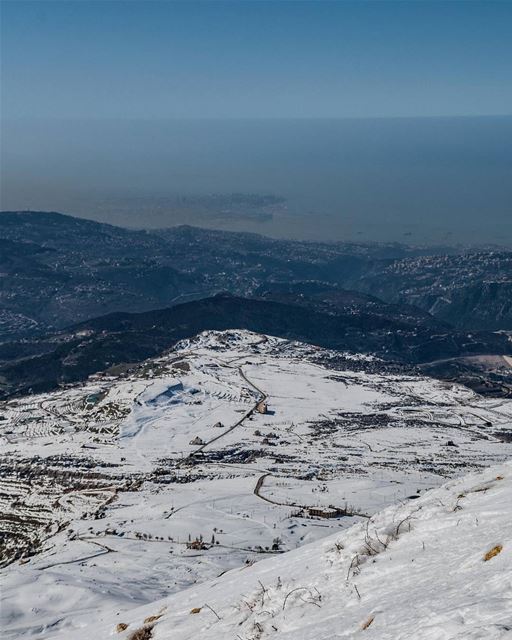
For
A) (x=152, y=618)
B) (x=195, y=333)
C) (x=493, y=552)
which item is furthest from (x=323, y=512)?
(x=195, y=333)

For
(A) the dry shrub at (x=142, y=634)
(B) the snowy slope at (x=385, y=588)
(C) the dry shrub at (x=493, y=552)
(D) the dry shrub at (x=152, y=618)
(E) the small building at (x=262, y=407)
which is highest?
(C) the dry shrub at (x=493, y=552)

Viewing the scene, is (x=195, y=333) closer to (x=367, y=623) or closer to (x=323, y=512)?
(x=323, y=512)

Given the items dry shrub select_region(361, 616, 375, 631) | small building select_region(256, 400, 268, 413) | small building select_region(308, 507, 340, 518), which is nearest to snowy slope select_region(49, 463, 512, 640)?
dry shrub select_region(361, 616, 375, 631)

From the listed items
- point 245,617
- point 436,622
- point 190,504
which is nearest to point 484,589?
point 436,622

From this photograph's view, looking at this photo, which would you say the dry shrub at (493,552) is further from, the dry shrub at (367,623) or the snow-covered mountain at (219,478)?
the dry shrub at (367,623)

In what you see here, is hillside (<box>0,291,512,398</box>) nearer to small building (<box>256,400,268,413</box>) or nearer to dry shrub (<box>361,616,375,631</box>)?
small building (<box>256,400,268,413</box>)

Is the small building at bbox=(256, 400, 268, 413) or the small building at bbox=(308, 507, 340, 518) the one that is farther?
the small building at bbox=(256, 400, 268, 413)

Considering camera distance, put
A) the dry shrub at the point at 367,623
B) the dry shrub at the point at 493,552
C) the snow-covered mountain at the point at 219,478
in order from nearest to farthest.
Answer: the dry shrub at the point at 367,623, the dry shrub at the point at 493,552, the snow-covered mountain at the point at 219,478

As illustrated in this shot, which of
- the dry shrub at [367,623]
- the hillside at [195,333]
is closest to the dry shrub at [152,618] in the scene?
the dry shrub at [367,623]
